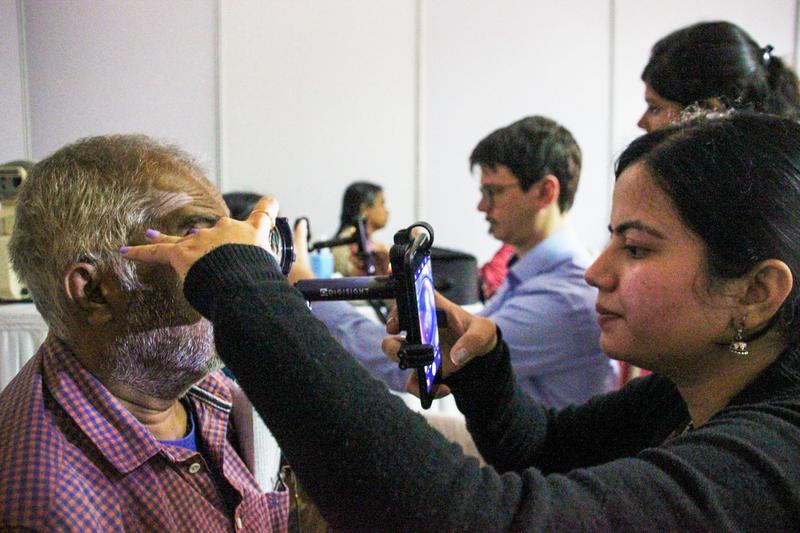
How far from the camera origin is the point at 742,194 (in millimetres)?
755

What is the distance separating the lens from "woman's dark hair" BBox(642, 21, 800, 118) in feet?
4.34

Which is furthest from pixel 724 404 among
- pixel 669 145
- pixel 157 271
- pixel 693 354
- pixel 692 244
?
pixel 157 271

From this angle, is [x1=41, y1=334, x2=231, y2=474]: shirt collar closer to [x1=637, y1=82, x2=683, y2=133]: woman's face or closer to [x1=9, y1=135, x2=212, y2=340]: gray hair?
[x1=9, y1=135, x2=212, y2=340]: gray hair

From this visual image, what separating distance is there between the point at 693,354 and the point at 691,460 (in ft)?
0.66

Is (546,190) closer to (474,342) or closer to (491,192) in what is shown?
(491,192)

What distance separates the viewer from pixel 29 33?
3643 mm

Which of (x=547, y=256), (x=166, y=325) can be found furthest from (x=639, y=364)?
(x=547, y=256)

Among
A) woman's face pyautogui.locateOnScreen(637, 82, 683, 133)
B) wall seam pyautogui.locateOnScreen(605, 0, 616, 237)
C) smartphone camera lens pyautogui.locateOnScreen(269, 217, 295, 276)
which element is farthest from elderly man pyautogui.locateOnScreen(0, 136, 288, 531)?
wall seam pyautogui.locateOnScreen(605, 0, 616, 237)

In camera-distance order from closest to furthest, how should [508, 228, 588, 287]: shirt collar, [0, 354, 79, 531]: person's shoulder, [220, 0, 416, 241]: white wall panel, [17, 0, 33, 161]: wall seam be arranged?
1. [0, 354, 79, 531]: person's shoulder
2. [508, 228, 588, 287]: shirt collar
3. [17, 0, 33, 161]: wall seam
4. [220, 0, 416, 241]: white wall panel

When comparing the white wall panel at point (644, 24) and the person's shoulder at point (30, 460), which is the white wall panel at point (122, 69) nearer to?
the white wall panel at point (644, 24)

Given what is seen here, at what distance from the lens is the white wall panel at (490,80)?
443cm

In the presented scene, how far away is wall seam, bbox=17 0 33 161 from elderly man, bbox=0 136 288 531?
9.33 feet

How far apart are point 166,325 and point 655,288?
2.02 ft

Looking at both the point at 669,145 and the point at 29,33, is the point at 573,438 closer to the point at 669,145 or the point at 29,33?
the point at 669,145
